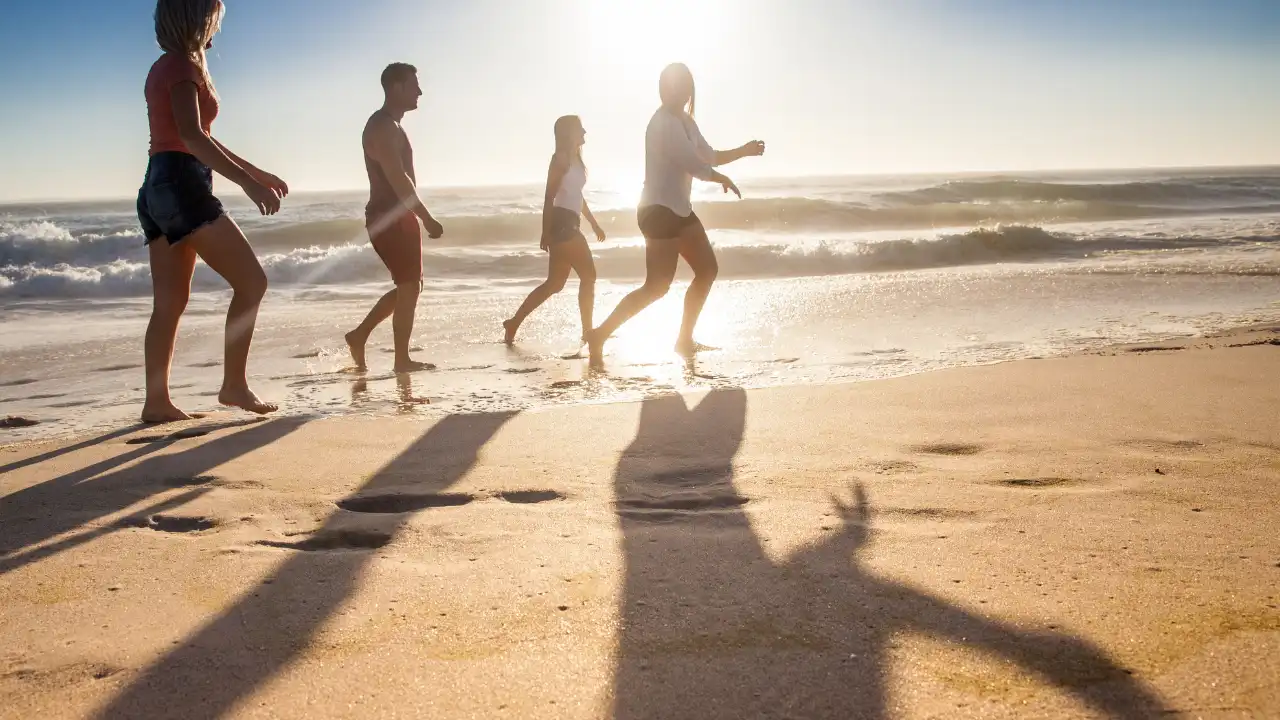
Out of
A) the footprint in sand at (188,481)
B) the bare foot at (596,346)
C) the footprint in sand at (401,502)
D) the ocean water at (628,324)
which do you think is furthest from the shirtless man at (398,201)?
the footprint in sand at (401,502)

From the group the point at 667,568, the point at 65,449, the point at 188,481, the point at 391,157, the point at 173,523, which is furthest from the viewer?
the point at 391,157

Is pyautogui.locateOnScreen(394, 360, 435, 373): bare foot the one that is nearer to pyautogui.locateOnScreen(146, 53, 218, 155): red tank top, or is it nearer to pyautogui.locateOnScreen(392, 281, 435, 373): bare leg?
pyautogui.locateOnScreen(392, 281, 435, 373): bare leg

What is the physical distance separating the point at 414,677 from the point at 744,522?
93 cm

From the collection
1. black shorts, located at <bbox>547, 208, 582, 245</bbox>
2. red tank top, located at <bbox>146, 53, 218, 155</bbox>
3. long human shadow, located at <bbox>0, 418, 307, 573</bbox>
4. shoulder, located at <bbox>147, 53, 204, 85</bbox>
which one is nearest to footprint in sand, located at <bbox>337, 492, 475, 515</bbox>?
long human shadow, located at <bbox>0, 418, 307, 573</bbox>

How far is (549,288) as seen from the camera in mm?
6164

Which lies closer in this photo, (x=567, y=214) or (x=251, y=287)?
(x=251, y=287)

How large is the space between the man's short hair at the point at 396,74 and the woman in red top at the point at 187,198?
129 centimetres

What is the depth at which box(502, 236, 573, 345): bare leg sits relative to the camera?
6000 mm

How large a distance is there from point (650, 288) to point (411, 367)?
4.51 feet

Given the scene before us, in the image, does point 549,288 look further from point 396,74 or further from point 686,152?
point 396,74

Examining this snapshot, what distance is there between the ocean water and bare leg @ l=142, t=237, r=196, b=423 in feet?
1.08

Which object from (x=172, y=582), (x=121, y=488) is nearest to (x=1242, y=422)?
(x=172, y=582)

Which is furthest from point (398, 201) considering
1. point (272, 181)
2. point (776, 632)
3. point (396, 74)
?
point (776, 632)

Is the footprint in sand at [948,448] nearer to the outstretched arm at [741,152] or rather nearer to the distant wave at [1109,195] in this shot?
the outstretched arm at [741,152]
